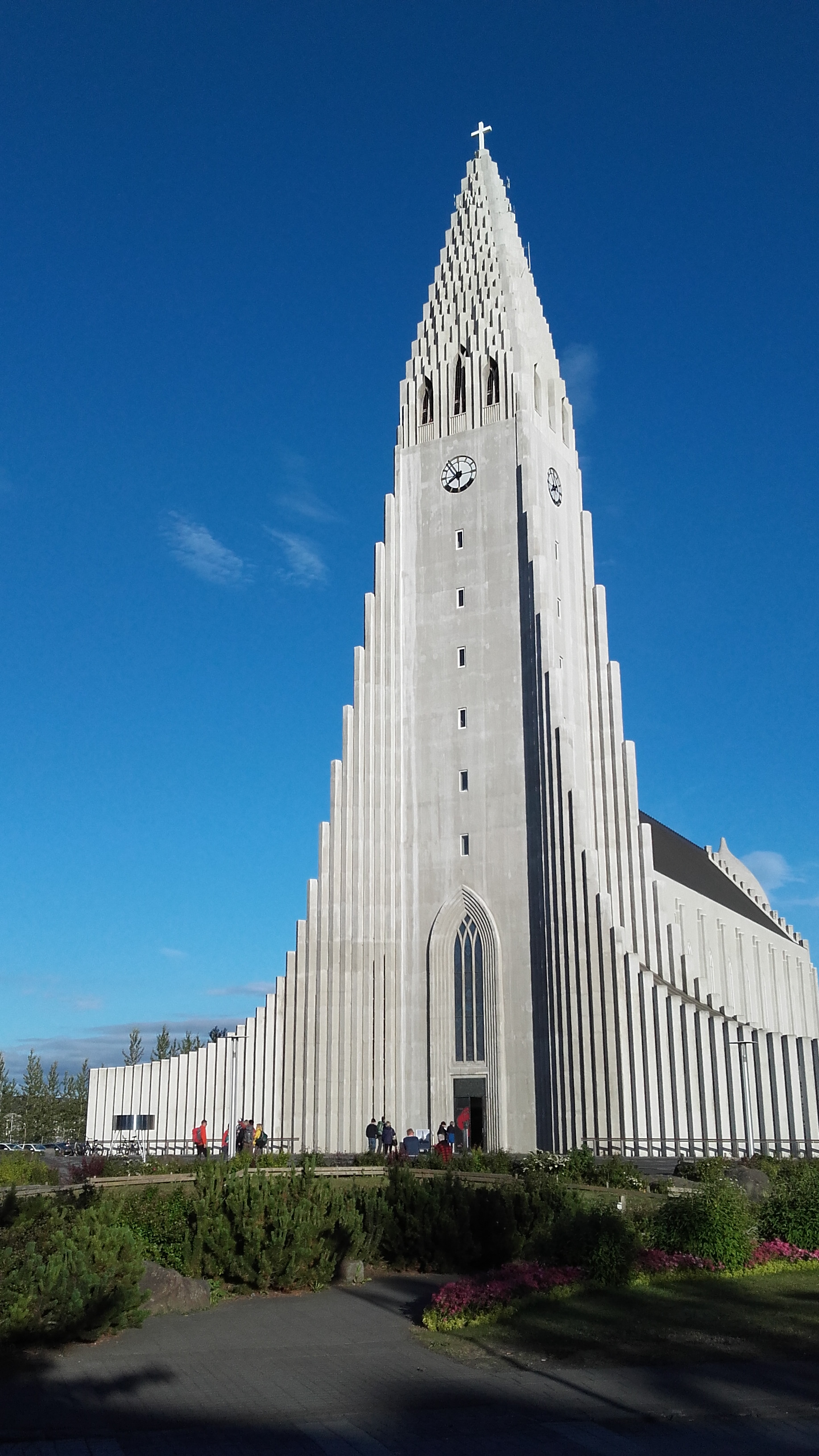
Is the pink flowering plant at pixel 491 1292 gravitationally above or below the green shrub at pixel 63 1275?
below

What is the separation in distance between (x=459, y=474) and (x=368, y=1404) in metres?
47.1

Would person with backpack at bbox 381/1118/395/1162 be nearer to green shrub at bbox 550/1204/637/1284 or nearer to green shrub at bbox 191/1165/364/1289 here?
green shrub at bbox 191/1165/364/1289

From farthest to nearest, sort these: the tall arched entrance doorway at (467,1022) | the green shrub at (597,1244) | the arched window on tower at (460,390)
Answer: the arched window on tower at (460,390) → the tall arched entrance doorway at (467,1022) → the green shrub at (597,1244)

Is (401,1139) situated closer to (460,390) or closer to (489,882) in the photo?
(489,882)

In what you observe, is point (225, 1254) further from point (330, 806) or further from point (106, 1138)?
point (106, 1138)

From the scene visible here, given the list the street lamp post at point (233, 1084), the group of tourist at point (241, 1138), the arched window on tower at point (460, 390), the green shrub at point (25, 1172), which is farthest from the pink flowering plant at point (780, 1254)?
the arched window on tower at point (460, 390)

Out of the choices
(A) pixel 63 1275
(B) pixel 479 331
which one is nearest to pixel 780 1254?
(A) pixel 63 1275

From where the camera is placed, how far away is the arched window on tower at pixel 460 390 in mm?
56125

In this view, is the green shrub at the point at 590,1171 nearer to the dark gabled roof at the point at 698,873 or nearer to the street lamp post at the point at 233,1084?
the street lamp post at the point at 233,1084

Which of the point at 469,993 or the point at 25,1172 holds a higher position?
the point at 469,993

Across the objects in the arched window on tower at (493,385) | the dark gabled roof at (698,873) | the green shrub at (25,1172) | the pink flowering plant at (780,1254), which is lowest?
the green shrub at (25,1172)

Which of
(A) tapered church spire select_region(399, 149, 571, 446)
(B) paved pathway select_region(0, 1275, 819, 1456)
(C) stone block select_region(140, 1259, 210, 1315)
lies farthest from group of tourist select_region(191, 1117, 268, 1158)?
(A) tapered church spire select_region(399, 149, 571, 446)

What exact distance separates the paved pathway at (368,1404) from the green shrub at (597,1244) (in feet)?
11.9

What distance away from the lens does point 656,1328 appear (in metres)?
13.6
